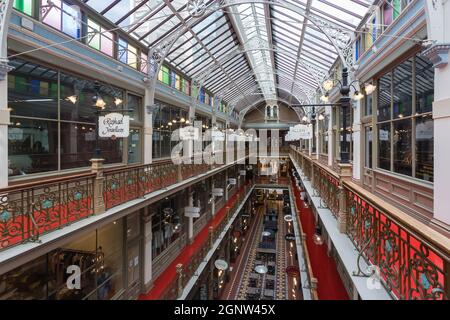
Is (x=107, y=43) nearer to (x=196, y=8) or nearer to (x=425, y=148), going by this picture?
Answer: (x=196, y=8)

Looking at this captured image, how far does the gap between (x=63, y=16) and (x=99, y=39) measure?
1.48m

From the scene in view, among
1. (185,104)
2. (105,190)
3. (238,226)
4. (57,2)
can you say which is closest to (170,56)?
(185,104)

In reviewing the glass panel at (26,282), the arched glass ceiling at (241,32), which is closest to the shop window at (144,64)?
the arched glass ceiling at (241,32)

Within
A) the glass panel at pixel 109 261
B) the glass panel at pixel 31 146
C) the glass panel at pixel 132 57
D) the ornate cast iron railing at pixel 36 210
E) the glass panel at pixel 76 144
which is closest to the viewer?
the ornate cast iron railing at pixel 36 210

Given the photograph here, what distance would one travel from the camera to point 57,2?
716cm

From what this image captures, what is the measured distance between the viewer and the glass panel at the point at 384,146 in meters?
7.64

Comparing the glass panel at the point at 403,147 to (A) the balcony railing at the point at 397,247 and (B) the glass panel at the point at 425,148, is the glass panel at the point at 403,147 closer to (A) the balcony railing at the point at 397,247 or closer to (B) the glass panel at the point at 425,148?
(B) the glass panel at the point at 425,148

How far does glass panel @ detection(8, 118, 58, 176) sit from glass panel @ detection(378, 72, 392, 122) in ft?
30.0

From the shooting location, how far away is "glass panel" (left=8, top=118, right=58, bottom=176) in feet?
20.2

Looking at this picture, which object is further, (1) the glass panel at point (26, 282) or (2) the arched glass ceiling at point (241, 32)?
(2) the arched glass ceiling at point (241, 32)

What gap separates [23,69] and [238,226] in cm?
2033

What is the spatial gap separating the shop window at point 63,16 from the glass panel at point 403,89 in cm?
879

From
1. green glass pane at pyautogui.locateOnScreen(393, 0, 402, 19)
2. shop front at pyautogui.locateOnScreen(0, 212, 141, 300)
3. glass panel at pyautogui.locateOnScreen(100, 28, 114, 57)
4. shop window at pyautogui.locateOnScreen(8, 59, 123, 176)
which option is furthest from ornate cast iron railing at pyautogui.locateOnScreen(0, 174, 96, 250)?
green glass pane at pyautogui.locateOnScreen(393, 0, 402, 19)

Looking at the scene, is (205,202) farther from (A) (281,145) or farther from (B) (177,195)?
(A) (281,145)
